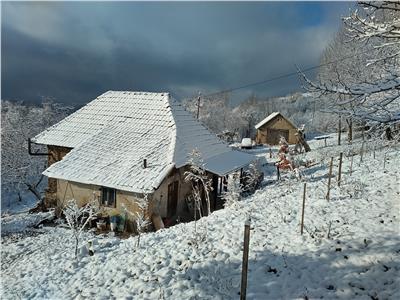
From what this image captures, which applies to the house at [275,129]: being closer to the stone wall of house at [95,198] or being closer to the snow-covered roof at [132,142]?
the snow-covered roof at [132,142]

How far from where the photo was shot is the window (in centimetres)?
1584

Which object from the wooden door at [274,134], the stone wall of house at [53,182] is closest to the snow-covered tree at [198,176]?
the stone wall of house at [53,182]

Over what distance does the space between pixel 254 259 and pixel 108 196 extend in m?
10.1

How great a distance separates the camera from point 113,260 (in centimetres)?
879

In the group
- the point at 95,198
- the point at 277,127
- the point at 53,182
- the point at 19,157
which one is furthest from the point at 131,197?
the point at 277,127

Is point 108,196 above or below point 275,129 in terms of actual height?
below

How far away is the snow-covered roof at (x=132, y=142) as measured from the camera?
1571 centimetres

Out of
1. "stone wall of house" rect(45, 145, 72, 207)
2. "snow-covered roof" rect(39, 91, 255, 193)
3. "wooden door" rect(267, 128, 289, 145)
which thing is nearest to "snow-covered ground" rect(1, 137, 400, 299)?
"snow-covered roof" rect(39, 91, 255, 193)

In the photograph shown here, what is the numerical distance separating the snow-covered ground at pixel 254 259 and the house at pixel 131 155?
4133 mm

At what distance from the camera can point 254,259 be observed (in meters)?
7.66

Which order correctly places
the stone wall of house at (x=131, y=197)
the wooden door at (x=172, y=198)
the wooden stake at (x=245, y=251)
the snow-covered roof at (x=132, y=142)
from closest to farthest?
the wooden stake at (x=245, y=251), the stone wall of house at (x=131, y=197), the snow-covered roof at (x=132, y=142), the wooden door at (x=172, y=198)

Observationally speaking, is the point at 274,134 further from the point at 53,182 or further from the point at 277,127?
the point at 53,182

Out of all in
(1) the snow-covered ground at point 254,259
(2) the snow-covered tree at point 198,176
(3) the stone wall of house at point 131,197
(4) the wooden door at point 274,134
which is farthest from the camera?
→ (4) the wooden door at point 274,134

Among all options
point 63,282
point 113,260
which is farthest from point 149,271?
point 63,282
